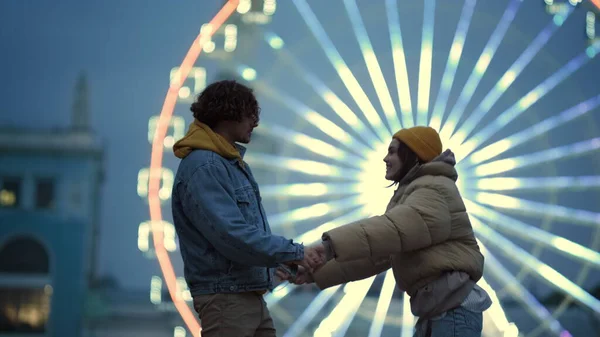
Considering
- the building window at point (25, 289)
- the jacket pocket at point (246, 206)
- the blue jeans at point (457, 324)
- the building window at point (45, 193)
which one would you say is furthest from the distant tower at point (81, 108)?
the blue jeans at point (457, 324)

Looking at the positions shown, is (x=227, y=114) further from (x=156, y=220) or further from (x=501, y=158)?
(x=501, y=158)

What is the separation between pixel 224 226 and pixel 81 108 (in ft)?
16.6

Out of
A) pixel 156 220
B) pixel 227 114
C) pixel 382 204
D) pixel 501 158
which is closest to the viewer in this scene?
pixel 227 114

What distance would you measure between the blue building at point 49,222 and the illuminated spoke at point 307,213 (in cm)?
127

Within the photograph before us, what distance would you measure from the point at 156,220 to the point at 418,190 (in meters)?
4.05

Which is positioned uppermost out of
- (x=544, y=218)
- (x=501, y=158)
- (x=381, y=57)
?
(x=381, y=57)

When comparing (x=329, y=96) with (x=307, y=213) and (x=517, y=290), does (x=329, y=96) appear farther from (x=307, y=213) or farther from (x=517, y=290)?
(x=517, y=290)

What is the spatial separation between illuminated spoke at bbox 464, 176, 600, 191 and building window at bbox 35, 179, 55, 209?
2.96m

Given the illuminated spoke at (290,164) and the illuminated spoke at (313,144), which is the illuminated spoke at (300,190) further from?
the illuminated spoke at (313,144)

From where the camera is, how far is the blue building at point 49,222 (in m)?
6.89

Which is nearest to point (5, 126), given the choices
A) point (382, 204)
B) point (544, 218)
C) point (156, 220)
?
point (156, 220)

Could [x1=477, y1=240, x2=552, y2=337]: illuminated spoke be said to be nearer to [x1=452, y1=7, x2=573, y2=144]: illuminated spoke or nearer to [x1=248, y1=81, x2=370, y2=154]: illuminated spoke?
[x1=452, y1=7, x2=573, y2=144]: illuminated spoke

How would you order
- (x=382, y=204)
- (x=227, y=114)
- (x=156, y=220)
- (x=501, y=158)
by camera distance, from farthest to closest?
1. (x=501, y=158)
2. (x=382, y=204)
3. (x=156, y=220)
4. (x=227, y=114)

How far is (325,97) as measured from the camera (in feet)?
22.5
